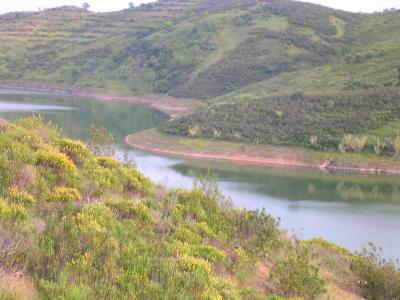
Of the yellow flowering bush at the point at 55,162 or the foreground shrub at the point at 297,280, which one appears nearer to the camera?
the foreground shrub at the point at 297,280

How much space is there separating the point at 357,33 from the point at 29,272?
127m

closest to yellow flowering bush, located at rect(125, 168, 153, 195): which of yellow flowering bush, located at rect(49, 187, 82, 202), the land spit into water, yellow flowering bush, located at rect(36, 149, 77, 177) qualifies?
yellow flowering bush, located at rect(36, 149, 77, 177)

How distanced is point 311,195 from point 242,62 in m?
72.6

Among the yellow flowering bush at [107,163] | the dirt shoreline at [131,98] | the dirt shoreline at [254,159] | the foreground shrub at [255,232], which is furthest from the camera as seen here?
the dirt shoreline at [131,98]

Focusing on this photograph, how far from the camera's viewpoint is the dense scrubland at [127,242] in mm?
6617

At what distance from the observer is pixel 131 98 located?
12462 cm

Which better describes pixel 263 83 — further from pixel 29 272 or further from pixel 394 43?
pixel 29 272

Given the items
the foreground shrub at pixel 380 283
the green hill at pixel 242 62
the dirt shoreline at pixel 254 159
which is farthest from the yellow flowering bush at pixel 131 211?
the green hill at pixel 242 62

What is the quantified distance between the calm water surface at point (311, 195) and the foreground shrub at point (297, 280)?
16.2 m

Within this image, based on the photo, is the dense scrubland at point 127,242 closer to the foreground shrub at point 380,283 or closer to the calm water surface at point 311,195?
the foreground shrub at point 380,283

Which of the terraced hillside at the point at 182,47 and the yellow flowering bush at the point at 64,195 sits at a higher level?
the terraced hillside at the point at 182,47

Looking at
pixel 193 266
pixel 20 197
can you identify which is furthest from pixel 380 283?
pixel 20 197

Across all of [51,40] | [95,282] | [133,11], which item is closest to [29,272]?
[95,282]

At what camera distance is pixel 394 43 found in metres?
93.1
